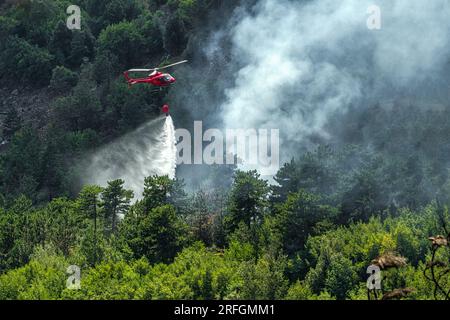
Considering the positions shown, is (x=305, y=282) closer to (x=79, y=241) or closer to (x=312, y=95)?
(x=79, y=241)

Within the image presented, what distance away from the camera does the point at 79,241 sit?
100 m

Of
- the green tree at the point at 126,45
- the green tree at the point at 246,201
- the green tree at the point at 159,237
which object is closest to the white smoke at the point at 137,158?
the green tree at the point at 126,45

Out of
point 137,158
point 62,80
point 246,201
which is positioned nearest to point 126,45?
point 62,80

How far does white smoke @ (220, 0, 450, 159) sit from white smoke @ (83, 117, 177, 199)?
8.78m

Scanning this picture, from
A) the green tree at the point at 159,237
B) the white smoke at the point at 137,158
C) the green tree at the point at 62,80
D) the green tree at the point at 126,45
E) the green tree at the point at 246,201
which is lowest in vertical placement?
the green tree at the point at 159,237

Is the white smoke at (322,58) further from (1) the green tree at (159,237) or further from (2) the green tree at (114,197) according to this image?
(1) the green tree at (159,237)

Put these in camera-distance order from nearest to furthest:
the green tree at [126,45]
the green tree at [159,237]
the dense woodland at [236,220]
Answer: the dense woodland at [236,220] → the green tree at [159,237] → the green tree at [126,45]

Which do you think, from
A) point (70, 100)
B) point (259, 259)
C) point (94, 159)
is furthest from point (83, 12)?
point (259, 259)

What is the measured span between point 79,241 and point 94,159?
31.0 meters

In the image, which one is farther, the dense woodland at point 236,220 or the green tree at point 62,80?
the green tree at point 62,80

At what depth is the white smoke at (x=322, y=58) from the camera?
123 m

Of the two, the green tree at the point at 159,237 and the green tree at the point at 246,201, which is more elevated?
the green tree at the point at 246,201


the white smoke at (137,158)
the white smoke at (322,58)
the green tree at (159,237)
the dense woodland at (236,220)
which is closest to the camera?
the dense woodland at (236,220)

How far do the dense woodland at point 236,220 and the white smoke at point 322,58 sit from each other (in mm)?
4734
